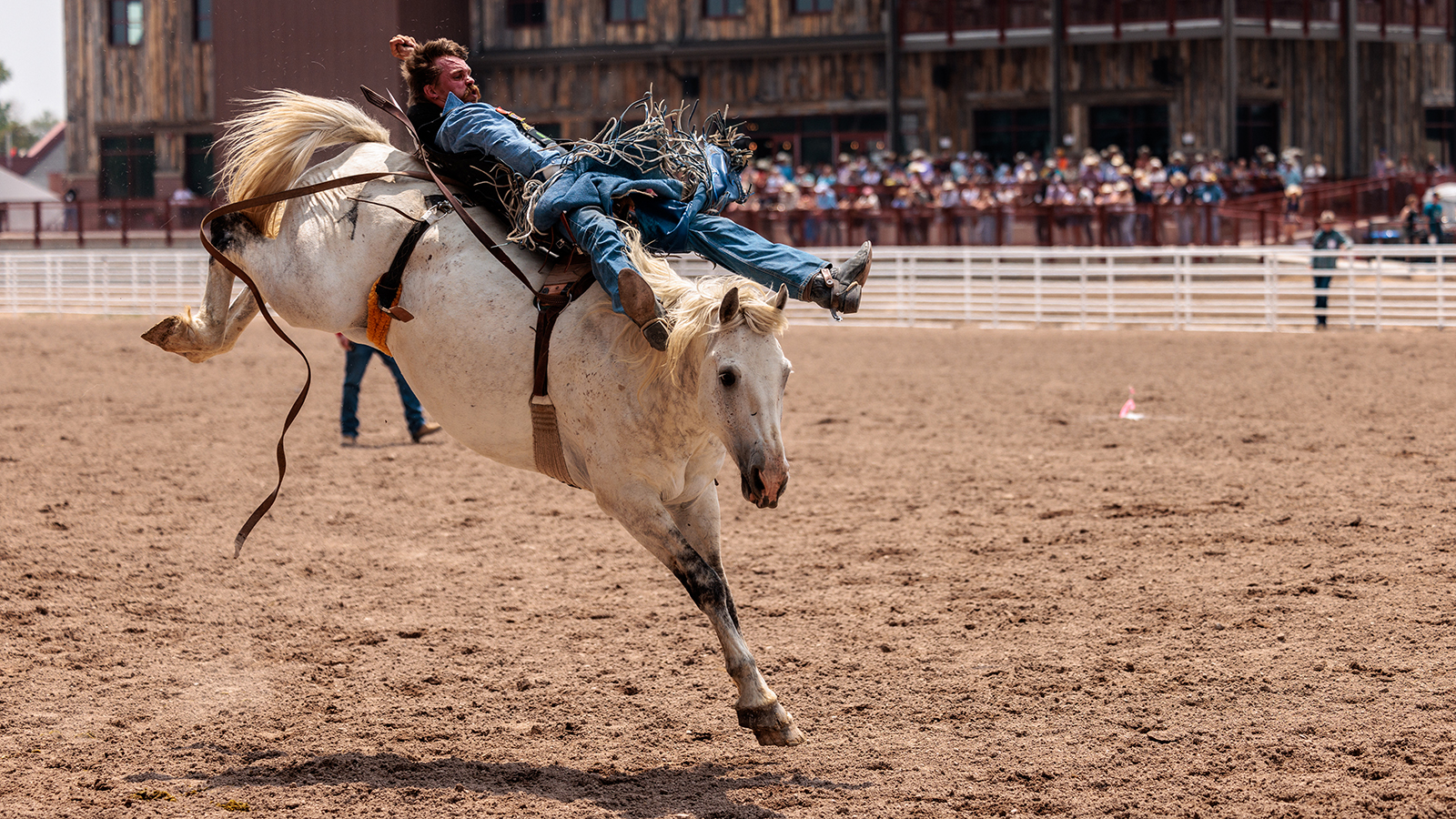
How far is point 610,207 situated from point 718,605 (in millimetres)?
1284

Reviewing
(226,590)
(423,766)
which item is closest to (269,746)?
(423,766)

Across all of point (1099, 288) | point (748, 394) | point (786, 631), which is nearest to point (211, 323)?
point (748, 394)

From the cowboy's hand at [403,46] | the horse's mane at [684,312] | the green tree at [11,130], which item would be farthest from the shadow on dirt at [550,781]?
the green tree at [11,130]

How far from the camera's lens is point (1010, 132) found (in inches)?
1174

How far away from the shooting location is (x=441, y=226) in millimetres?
4730

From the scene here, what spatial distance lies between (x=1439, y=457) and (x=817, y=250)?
15.5m

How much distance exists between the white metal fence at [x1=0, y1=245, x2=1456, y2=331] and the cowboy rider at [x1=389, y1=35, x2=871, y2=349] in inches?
→ 603

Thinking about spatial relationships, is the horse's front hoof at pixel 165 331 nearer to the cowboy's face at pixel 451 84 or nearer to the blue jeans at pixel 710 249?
the cowboy's face at pixel 451 84

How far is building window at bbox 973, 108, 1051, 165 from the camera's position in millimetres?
29562

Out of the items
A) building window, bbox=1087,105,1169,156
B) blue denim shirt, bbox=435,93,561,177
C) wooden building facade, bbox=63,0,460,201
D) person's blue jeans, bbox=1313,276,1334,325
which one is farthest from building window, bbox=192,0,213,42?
blue denim shirt, bbox=435,93,561,177

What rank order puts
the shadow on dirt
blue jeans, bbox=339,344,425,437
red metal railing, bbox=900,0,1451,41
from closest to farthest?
the shadow on dirt, blue jeans, bbox=339,344,425,437, red metal railing, bbox=900,0,1451,41

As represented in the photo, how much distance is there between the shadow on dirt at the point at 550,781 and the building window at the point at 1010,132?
26.6 m

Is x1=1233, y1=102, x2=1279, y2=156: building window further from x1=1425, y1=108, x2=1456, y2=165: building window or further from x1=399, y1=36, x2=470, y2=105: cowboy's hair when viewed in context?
x1=399, y1=36, x2=470, y2=105: cowboy's hair

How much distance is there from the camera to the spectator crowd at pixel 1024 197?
2247 centimetres
